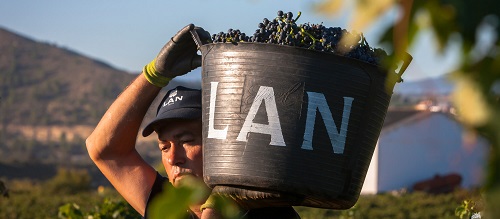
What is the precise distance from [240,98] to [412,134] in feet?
156

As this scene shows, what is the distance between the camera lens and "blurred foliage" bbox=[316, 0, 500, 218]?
0.70 meters

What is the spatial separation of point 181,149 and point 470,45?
8.89 feet

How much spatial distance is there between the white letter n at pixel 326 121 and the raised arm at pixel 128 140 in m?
0.79

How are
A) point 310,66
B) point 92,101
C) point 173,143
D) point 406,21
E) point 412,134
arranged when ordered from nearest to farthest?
1. point 406,21
2. point 310,66
3. point 173,143
4. point 412,134
5. point 92,101

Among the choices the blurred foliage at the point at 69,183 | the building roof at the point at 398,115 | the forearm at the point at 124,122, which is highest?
the building roof at the point at 398,115

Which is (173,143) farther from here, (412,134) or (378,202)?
(412,134)

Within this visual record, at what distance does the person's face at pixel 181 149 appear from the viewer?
3346mm

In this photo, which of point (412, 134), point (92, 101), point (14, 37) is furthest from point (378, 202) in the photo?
point (14, 37)

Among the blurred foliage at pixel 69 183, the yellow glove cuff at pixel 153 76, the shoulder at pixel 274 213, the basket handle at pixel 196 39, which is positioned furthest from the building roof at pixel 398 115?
the basket handle at pixel 196 39

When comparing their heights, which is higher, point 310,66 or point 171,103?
point 310,66

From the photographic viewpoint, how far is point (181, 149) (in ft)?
11.1

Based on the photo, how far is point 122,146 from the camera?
356cm

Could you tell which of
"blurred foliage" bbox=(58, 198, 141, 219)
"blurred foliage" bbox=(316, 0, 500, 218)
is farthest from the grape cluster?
"blurred foliage" bbox=(58, 198, 141, 219)

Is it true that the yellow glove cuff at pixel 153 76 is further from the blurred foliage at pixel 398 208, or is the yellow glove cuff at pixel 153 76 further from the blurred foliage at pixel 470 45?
the blurred foliage at pixel 398 208
